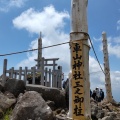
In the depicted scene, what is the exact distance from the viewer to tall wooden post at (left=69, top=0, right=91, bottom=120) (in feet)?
16.7

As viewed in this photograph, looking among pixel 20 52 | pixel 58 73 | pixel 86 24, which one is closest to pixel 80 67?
pixel 86 24

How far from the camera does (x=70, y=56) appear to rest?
5.40m

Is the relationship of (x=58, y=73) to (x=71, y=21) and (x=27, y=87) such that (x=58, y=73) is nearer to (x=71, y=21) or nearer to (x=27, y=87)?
(x=27, y=87)

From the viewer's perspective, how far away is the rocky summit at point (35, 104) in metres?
9.71

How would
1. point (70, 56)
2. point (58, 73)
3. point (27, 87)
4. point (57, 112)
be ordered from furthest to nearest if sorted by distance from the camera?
point (58, 73) < point (27, 87) < point (57, 112) < point (70, 56)

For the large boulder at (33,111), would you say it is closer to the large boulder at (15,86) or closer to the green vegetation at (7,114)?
the green vegetation at (7,114)

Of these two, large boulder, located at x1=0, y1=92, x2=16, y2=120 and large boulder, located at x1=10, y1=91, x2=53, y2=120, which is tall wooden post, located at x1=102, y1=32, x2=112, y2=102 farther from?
large boulder, located at x1=10, y1=91, x2=53, y2=120

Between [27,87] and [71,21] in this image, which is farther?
[27,87]

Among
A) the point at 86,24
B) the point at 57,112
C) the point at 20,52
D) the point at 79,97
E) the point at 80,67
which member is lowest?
the point at 57,112

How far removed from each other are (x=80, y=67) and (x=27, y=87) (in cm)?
902

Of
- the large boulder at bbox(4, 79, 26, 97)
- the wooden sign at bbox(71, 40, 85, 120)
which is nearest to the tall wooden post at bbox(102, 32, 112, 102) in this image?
the large boulder at bbox(4, 79, 26, 97)

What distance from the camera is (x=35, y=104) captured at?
9.96 m

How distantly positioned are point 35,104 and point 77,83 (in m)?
5.15

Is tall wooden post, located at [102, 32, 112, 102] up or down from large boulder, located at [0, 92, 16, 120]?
up
